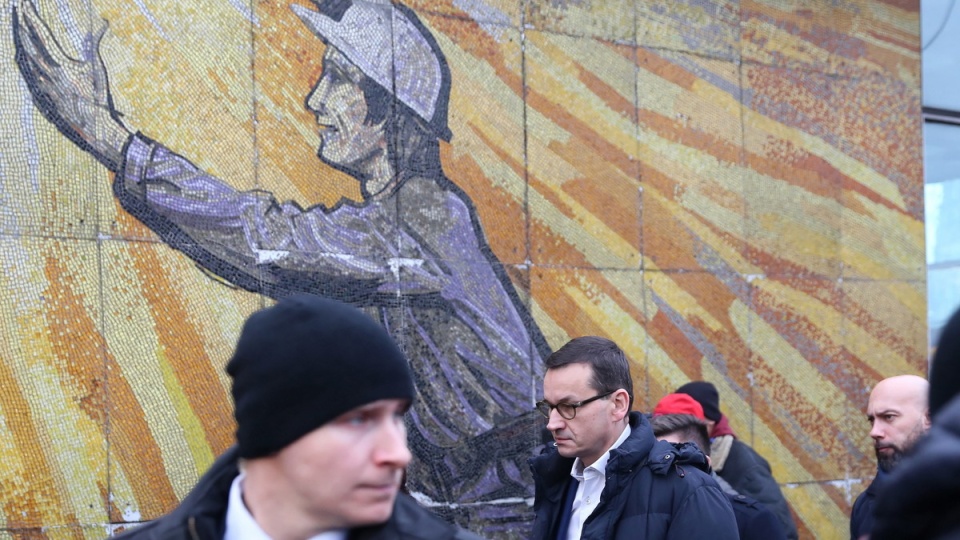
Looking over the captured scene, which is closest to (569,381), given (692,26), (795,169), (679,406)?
(679,406)

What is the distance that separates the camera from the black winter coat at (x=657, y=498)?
399 cm

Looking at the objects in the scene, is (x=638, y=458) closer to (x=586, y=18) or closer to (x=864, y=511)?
(x=864, y=511)

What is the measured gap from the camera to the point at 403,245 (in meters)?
6.95

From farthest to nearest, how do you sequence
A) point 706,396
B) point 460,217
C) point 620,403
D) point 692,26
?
point 692,26, point 460,217, point 706,396, point 620,403

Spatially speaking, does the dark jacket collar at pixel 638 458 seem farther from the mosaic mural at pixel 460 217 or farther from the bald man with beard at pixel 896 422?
the mosaic mural at pixel 460 217

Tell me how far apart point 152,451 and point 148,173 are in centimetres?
142

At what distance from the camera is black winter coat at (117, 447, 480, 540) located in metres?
2.11

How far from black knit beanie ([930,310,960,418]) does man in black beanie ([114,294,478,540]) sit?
89 centimetres

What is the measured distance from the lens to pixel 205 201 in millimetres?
6363

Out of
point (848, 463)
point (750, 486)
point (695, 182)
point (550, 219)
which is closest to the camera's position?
point (750, 486)

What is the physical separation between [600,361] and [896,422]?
1.40m

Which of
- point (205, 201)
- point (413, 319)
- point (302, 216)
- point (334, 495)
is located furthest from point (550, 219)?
point (334, 495)

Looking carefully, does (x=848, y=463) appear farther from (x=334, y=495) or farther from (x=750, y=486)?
(x=334, y=495)

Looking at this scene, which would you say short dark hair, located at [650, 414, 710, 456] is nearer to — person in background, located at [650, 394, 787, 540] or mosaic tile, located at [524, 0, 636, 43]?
person in background, located at [650, 394, 787, 540]
